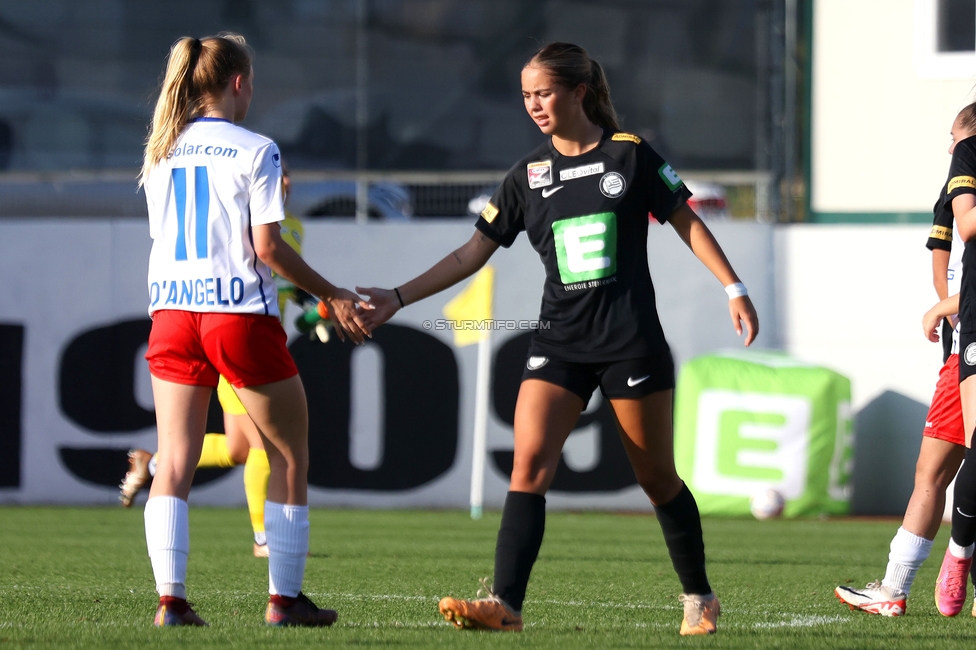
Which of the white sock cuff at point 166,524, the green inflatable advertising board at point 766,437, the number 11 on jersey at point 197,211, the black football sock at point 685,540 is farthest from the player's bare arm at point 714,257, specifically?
the green inflatable advertising board at point 766,437

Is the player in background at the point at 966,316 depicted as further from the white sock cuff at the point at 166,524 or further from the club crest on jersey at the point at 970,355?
the white sock cuff at the point at 166,524

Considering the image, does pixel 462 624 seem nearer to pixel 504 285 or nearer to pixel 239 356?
pixel 239 356

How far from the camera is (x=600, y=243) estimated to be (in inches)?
159

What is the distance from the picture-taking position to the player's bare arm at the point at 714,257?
401 centimetres

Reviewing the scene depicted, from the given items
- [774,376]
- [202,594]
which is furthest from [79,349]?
[202,594]

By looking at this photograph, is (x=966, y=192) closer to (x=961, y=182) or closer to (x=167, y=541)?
(x=961, y=182)

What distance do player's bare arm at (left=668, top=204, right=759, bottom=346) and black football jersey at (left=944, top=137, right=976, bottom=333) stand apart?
0.84 meters

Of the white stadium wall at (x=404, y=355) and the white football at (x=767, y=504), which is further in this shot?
the white stadium wall at (x=404, y=355)

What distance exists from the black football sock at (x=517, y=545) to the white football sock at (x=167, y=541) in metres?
0.93

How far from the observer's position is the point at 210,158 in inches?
155

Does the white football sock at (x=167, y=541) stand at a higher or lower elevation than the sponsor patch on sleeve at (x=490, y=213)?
lower

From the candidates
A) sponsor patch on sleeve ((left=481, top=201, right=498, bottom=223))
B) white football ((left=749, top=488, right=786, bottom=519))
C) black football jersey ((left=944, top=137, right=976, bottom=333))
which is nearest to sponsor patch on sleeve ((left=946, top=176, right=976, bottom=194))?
black football jersey ((left=944, top=137, right=976, bottom=333))

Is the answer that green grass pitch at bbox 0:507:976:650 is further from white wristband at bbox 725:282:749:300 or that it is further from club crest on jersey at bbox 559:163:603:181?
club crest on jersey at bbox 559:163:603:181

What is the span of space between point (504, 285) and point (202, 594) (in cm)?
655
